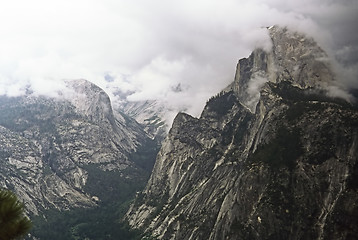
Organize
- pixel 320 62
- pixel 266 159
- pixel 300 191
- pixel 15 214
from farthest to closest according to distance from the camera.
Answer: pixel 320 62 < pixel 266 159 < pixel 300 191 < pixel 15 214

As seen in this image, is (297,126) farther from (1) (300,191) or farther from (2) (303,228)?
(2) (303,228)

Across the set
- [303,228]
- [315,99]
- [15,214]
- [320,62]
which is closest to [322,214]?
[303,228]

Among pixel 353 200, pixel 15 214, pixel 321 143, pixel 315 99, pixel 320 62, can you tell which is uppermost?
pixel 320 62

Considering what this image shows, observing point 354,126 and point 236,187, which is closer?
point 354,126

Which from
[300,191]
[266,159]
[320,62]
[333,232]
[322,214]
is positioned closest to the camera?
[333,232]

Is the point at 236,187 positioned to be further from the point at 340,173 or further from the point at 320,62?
the point at 320,62

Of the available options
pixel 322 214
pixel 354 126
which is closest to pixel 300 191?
pixel 322 214

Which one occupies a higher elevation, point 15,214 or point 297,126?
point 297,126
